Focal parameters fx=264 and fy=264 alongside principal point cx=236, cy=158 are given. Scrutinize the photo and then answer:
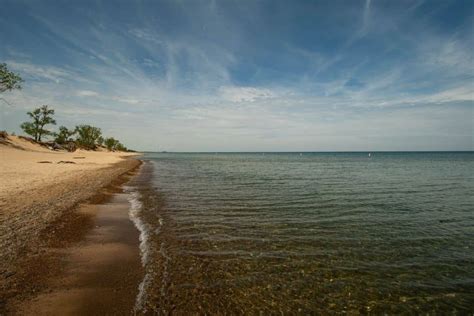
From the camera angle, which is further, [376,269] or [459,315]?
[376,269]

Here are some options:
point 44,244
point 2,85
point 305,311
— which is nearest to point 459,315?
point 305,311

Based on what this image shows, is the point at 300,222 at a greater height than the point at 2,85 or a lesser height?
lesser

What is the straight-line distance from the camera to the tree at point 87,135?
12400 cm

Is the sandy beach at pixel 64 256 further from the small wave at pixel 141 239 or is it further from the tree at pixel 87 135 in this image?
the tree at pixel 87 135

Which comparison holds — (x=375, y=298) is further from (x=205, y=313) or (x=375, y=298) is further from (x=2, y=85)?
(x=2, y=85)

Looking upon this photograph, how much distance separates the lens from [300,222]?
12.8m

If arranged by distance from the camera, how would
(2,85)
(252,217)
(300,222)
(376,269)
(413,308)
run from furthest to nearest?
(2,85) < (252,217) < (300,222) < (376,269) < (413,308)

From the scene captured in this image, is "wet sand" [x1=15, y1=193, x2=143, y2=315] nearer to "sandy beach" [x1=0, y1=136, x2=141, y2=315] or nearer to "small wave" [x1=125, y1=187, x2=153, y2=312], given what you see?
"sandy beach" [x1=0, y1=136, x2=141, y2=315]

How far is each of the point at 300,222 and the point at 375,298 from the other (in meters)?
6.37

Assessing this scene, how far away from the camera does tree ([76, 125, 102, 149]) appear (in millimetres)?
124000

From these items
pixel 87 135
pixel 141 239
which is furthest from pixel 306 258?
pixel 87 135

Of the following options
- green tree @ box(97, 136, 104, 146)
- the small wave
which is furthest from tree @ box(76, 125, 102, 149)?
the small wave

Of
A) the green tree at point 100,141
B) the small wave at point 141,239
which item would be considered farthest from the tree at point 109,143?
the small wave at point 141,239

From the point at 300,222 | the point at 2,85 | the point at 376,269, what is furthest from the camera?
the point at 2,85
